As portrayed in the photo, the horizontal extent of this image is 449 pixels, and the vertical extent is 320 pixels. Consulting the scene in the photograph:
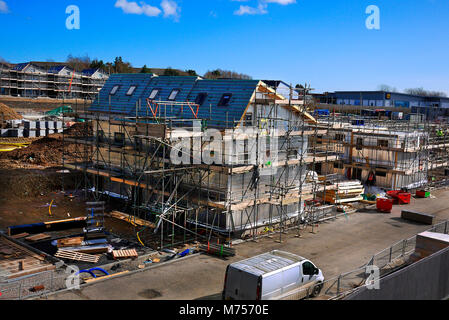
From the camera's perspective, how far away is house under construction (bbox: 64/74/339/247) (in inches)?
789

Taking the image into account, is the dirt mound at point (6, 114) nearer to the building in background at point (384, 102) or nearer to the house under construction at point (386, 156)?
the house under construction at point (386, 156)

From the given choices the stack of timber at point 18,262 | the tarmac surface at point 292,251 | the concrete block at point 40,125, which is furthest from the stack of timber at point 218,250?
the concrete block at point 40,125

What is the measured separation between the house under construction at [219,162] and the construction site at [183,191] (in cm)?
7

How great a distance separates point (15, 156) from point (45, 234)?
19.4 metres

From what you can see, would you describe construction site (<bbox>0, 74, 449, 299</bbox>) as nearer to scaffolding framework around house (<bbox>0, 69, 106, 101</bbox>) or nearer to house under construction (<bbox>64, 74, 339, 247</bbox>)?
house under construction (<bbox>64, 74, 339, 247</bbox>)

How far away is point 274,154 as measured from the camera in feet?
73.7

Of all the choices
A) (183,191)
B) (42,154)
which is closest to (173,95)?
(183,191)

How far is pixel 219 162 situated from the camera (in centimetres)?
2048

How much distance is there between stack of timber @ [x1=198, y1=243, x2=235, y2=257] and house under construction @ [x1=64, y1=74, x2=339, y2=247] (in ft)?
3.47

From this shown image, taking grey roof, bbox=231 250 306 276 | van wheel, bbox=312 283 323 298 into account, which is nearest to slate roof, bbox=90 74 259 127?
grey roof, bbox=231 250 306 276

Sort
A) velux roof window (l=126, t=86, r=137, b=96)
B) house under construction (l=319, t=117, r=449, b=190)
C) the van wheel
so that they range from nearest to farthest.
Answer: the van wheel
velux roof window (l=126, t=86, r=137, b=96)
house under construction (l=319, t=117, r=449, b=190)

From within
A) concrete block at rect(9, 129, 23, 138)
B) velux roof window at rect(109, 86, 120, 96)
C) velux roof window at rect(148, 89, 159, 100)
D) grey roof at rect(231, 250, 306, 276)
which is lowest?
grey roof at rect(231, 250, 306, 276)

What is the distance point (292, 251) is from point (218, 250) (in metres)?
3.55
